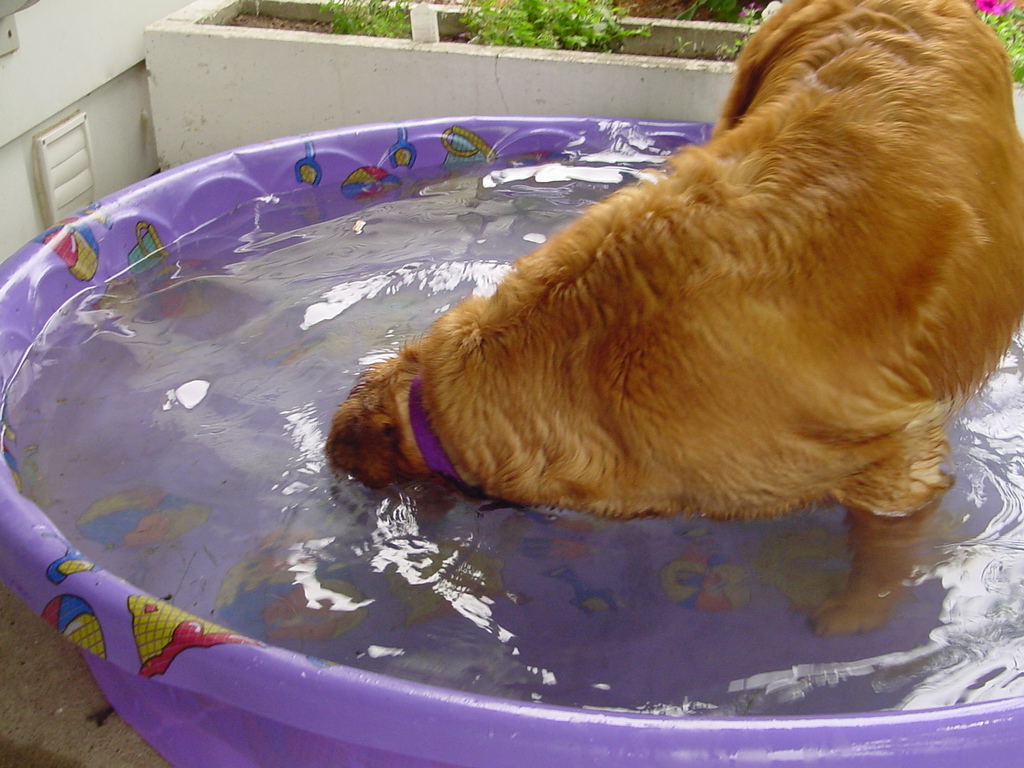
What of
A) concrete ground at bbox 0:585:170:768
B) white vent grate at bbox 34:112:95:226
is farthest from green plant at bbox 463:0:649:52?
concrete ground at bbox 0:585:170:768

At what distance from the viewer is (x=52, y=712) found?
1858 millimetres

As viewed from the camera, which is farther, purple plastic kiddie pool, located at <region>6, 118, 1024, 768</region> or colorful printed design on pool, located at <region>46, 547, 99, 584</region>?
colorful printed design on pool, located at <region>46, 547, 99, 584</region>

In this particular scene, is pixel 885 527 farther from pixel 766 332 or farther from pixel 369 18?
pixel 369 18

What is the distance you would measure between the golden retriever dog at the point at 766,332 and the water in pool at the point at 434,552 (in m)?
0.15

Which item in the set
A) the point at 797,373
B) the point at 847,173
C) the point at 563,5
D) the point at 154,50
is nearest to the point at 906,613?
the point at 797,373

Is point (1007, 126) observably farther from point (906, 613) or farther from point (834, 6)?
point (906, 613)

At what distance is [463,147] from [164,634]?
2571mm

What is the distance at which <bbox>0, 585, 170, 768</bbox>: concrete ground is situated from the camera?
1.77m

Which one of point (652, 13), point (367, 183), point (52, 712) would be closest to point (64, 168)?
point (367, 183)

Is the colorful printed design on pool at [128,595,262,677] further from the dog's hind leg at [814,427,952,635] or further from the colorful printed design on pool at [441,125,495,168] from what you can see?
the colorful printed design on pool at [441,125,495,168]

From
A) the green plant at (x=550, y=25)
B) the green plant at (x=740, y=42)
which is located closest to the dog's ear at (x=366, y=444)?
the green plant at (x=550, y=25)

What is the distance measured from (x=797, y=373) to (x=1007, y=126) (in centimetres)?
89

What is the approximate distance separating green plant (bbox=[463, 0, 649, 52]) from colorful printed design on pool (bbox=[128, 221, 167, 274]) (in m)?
1.76

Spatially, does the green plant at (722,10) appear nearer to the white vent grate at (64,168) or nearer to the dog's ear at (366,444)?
the white vent grate at (64,168)
